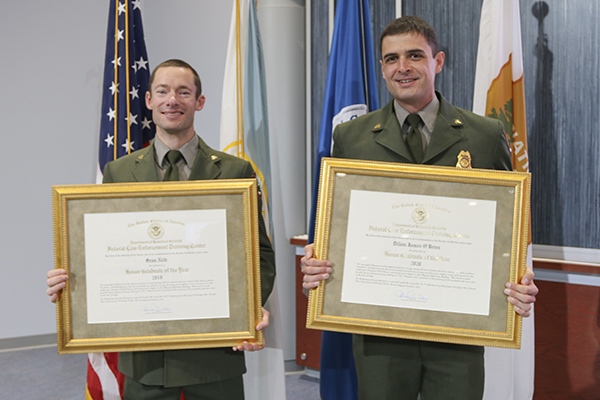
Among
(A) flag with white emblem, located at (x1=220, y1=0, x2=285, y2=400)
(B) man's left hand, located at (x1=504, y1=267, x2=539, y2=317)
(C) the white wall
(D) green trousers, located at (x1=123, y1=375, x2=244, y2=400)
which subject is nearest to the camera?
(B) man's left hand, located at (x1=504, y1=267, x2=539, y2=317)

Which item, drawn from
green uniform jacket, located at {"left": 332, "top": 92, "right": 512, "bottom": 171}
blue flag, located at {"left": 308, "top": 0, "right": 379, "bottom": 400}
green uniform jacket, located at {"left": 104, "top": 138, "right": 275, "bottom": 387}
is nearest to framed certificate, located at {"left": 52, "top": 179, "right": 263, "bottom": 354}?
green uniform jacket, located at {"left": 104, "top": 138, "right": 275, "bottom": 387}

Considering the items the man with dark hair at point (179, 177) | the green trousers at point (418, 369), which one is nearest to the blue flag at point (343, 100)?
the man with dark hair at point (179, 177)

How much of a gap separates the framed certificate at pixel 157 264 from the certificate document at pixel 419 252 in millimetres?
Result: 324

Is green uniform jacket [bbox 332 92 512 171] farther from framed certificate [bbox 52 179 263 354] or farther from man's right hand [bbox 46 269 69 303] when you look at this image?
man's right hand [bbox 46 269 69 303]

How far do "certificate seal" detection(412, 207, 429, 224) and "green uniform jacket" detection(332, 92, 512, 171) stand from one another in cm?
19

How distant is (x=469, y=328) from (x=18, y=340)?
173 inches

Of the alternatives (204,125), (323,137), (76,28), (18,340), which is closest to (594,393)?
(323,137)

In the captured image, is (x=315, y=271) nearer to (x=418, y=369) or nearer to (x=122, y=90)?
(x=418, y=369)

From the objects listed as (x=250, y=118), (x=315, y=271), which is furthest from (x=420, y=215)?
(x=250, y=118)

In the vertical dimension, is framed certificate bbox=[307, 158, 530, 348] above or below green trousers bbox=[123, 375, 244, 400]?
above

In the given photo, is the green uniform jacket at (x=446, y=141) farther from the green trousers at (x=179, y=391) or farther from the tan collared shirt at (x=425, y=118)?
the green trousers at (x=179, y=391)

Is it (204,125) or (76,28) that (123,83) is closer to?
(204,125)

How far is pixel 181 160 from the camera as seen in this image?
1711 millimetres

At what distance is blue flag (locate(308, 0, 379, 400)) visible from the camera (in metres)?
2.53
